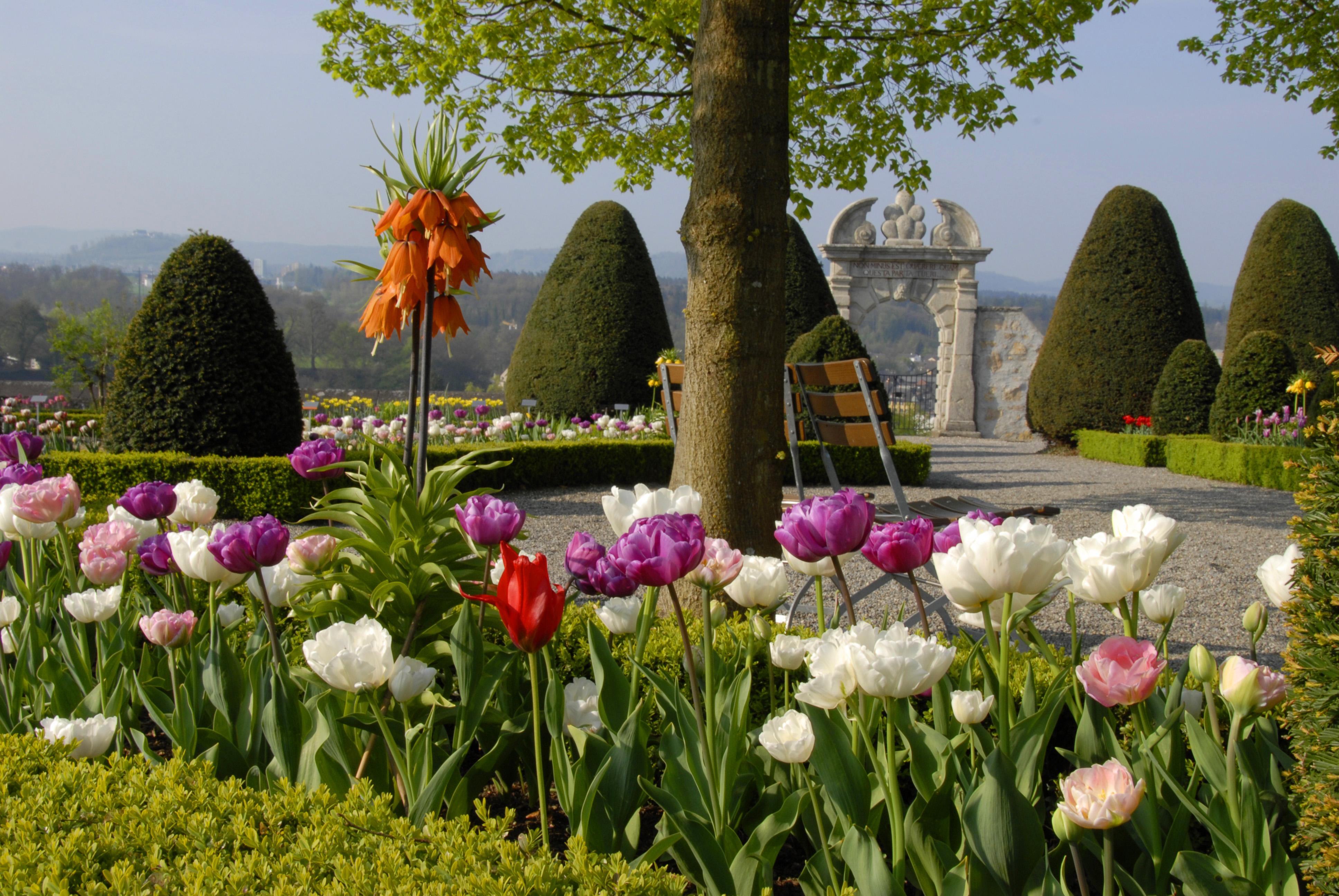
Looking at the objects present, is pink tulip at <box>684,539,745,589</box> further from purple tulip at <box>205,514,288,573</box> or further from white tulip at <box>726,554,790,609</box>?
purple tulip at <box>205,514,288,573</box>

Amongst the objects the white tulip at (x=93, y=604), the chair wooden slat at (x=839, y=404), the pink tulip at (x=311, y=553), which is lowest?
the white tulip at (x=93, y=604)

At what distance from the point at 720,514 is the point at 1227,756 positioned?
2.40 metres

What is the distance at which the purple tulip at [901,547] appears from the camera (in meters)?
1.62

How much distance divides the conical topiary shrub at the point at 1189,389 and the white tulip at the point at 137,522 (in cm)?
1324

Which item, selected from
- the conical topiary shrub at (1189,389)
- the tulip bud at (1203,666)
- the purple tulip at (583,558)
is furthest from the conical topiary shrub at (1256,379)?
the purple tulip at (583,558)

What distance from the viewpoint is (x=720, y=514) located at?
3.74 m

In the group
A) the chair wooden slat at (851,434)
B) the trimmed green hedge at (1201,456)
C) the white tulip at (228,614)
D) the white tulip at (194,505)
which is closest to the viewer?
the white tulip at (228,614)

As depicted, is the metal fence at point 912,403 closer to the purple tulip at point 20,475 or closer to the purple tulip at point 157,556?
the purple tulip at point 20,475

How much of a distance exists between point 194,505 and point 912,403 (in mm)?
22672

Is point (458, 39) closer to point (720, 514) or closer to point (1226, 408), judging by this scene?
point (720, 514)

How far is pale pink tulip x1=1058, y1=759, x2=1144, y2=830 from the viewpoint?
1.16m

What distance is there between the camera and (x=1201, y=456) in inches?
444

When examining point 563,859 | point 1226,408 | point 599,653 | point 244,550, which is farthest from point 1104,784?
point 1226,408

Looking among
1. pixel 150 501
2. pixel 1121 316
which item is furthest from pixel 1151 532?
pixel 1121 316
